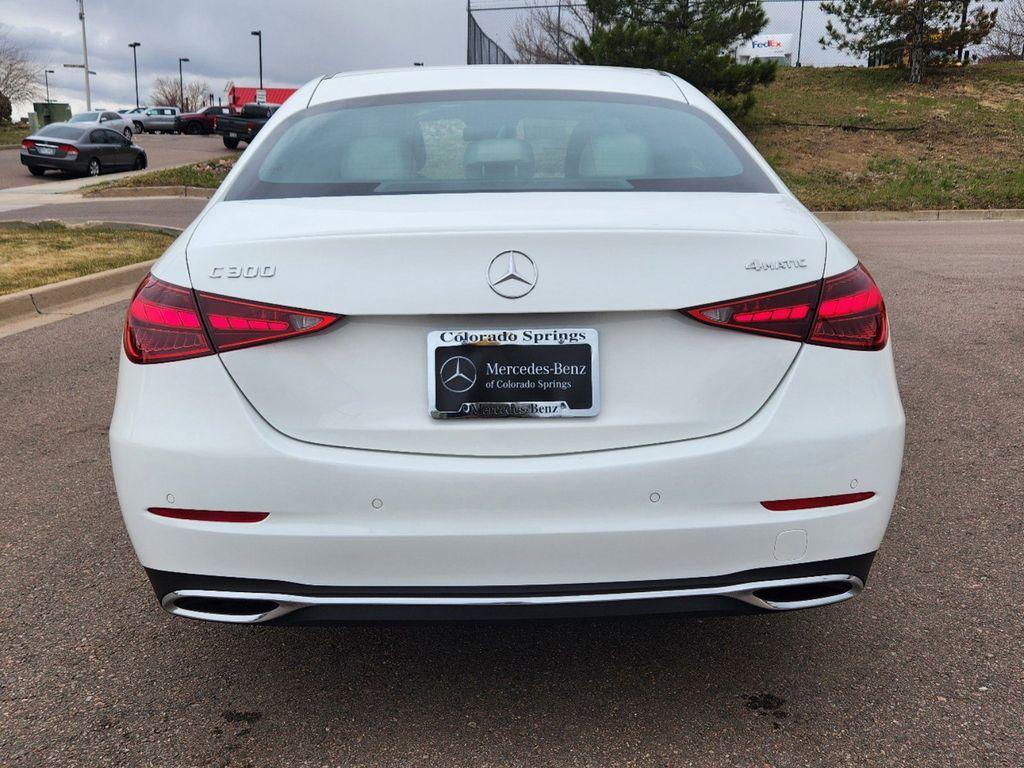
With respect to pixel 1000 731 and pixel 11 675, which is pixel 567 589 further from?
pixel 11 675

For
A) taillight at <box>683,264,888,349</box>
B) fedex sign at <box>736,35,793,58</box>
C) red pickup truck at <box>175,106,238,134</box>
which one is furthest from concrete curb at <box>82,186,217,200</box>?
red pickup truck at <box>175,106,238,134</box>

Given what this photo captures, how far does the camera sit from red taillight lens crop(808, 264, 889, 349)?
236cm

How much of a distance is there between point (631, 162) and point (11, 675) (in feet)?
7.35

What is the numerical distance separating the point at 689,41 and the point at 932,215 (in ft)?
31.9

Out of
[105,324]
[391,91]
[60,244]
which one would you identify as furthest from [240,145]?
[391,91]

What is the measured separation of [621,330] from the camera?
2.27 meters

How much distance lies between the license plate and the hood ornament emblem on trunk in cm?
9

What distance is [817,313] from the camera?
7.72 ft

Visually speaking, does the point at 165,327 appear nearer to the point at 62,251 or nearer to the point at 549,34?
the point at 62,251

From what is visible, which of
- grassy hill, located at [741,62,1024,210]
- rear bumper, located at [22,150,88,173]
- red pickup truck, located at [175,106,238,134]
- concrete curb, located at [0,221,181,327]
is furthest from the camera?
red pickup truck, located at [175,106,238,134]

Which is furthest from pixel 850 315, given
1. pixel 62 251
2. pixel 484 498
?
pixel 62 251

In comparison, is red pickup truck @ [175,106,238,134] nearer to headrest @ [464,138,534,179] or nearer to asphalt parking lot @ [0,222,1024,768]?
asphalt parking lot @ [0,222,1024,768]

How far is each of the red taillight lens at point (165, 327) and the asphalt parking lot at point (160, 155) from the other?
27.9 meters

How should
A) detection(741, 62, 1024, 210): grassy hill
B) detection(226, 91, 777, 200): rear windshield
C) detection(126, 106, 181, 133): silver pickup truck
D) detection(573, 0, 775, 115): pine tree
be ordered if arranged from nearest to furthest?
detection(226, 91, 777, 200): rear windshield
detection(741, 62, 1024, 210): grassy hill
detection(573, 0, 775, 115): pine tree
detection(126, 106, 181, 133): silver pickup truck
